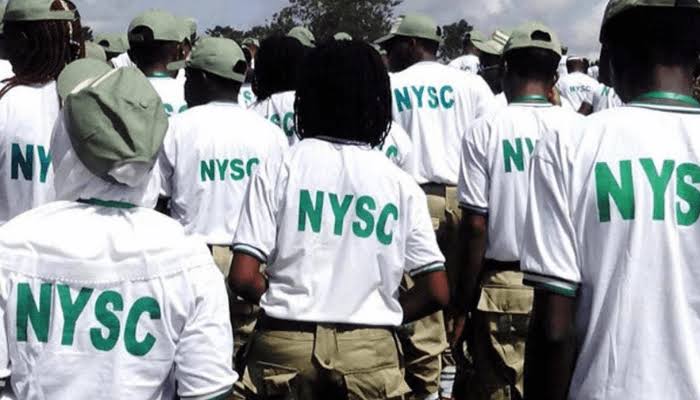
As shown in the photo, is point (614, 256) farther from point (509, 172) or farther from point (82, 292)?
point (509, 172)

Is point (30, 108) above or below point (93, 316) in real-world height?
above

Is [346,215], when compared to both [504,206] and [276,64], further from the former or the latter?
[276,64]

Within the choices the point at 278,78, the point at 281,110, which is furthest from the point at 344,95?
the point at 278,78

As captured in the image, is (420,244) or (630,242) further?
(420,244)

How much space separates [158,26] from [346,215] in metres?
3.74

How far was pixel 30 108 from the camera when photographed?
461 centimetres

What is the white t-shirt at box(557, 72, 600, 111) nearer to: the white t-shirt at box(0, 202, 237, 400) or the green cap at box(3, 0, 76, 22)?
the green cap at box(3, 0, 76, 22)

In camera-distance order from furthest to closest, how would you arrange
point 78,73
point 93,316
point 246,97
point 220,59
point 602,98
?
point 602,98 < point 246,97 < point 220,59 < point 78,73 < point 93,316

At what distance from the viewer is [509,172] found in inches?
230

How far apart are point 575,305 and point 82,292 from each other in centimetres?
129

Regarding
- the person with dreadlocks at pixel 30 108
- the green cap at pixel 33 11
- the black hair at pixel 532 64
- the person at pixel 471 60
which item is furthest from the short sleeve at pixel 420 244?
the person at pixel 471 60

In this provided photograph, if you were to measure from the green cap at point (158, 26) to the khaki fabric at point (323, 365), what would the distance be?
370cm

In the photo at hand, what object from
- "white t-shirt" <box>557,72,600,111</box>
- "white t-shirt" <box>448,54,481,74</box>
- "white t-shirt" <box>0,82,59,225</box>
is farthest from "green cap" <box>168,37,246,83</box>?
"white t-shirt" <box>448,54,481,74</box>

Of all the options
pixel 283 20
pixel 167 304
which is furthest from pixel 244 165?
pixel 283 20
